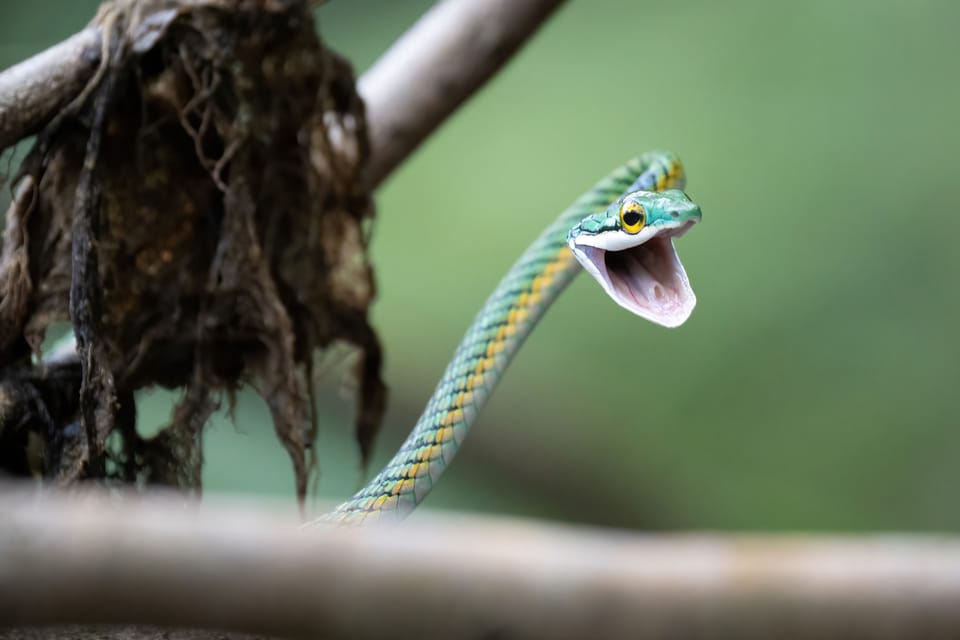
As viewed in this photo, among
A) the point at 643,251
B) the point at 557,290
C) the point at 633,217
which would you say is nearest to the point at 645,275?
the point at 643,251

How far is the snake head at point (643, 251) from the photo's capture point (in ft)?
5.53

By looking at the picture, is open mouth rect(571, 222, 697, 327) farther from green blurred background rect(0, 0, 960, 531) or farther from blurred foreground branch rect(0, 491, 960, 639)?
green blurred background rect(0, 0, 960, 531)

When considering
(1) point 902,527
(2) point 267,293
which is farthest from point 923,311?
(2) point 267,293

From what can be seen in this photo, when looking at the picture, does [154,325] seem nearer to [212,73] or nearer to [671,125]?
[212,73]

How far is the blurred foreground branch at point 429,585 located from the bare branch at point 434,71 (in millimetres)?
2399

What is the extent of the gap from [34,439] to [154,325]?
0.39 meters

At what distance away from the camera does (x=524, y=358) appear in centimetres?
545

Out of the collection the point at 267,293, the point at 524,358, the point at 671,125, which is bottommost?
the point at 267,293

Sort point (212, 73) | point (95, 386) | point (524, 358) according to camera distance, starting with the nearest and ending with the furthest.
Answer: point (95, 386) < point (212, 73) < point (524, 358)

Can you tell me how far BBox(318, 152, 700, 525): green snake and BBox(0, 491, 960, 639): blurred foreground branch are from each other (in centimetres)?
110

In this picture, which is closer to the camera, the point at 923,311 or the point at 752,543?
the point at 752,543

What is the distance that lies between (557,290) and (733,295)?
329 cm

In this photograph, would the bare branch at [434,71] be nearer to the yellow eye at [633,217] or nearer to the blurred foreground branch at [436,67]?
the blurred foreground branch at [436,67]

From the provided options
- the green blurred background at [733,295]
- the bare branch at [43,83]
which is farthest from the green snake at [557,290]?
the green blurred background at [733,295]
